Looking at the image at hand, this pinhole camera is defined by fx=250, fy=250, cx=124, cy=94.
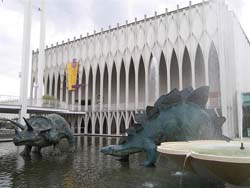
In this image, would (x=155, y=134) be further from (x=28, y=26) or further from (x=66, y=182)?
(x=28, y=26)

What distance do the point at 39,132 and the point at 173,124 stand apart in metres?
6.50

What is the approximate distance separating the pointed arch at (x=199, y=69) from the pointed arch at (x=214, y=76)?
808mm

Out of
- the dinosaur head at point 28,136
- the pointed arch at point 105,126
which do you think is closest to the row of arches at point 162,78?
the pointed arch at point 105,126

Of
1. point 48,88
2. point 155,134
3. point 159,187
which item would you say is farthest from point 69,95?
point 159,187

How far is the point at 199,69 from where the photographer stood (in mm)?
27688

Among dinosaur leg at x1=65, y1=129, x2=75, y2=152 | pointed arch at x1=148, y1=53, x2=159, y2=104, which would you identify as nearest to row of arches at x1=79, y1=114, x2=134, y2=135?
pointed arch at x1=148, y1=53, x2=159, y2=104

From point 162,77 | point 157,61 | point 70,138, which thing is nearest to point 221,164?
point 70,138

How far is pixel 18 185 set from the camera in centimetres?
591

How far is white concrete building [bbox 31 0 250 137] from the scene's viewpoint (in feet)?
83.1

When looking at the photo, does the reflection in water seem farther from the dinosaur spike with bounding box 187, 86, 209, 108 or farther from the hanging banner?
the hanging banner

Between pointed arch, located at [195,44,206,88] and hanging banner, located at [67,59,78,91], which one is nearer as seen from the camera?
pointed arch, located at [195,44,206,88]

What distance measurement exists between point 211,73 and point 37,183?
78.6 ft

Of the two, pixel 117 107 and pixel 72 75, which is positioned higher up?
pixel 72 75

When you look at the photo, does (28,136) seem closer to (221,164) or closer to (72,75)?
(221,164)
